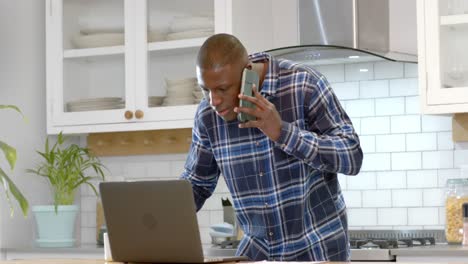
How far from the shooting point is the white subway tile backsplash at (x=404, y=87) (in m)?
4.37

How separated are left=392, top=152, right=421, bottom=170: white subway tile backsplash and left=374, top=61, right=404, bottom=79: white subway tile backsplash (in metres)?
0.37

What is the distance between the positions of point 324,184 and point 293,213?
14cm

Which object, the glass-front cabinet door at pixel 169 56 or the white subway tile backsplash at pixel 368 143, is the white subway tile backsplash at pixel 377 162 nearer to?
the white subway tile backsplash at pixel 368 143

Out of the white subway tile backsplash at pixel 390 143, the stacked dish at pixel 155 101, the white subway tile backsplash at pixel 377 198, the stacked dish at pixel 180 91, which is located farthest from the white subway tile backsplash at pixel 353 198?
the stacked dish at pixel 155 101

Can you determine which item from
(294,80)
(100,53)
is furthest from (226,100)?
(100,53)

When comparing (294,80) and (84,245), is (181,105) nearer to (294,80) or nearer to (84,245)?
(84,245)

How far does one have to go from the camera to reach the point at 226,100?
2686mm

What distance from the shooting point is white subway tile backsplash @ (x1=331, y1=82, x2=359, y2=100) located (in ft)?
14.7

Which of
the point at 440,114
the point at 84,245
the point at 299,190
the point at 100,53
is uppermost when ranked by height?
the point at 100,53

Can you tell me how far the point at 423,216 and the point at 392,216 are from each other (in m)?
0.14

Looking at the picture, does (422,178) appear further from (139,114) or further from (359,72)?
(139,114)

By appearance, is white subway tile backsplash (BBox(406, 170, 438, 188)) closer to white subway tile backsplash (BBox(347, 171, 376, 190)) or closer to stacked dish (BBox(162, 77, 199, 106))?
white subway tile backsplash (BBox(347, 171, 376, 190))

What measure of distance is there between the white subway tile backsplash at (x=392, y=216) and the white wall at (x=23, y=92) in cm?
178

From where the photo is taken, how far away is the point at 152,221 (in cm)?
242
